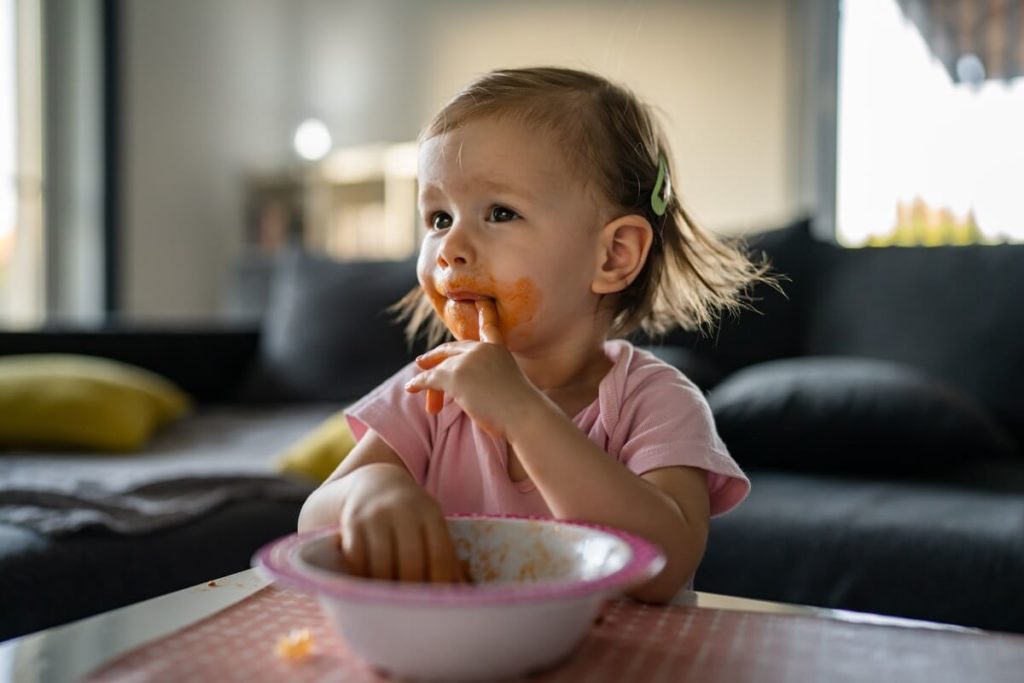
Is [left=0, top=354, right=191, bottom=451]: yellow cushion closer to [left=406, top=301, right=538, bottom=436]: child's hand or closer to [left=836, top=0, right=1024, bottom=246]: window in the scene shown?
[left=406, top=301, right=538, bottom=436]: child's hand

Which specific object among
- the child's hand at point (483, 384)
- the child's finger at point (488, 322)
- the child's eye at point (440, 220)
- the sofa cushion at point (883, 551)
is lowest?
the sofa cushion at point (883, 551)

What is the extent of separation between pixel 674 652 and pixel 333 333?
7.29 feet

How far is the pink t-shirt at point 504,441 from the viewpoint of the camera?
0.81 m

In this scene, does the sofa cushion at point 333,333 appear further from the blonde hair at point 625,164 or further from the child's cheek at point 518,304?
the child's cheek at point 518,304

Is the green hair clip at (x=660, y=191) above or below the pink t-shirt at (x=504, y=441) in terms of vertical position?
above

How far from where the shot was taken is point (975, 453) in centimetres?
181

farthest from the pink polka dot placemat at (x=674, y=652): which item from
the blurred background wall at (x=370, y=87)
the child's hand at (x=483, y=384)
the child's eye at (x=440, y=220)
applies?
the blurred background wall at (x=370, y=87)

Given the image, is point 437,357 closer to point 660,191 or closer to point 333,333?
point 660,191

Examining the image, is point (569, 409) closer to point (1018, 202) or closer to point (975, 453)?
point (975, 453)

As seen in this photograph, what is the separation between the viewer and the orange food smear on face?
819 mm

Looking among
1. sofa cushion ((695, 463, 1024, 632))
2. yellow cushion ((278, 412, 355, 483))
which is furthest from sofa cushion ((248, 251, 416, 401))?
sofa cushion ((695, 463, 1024, 632))

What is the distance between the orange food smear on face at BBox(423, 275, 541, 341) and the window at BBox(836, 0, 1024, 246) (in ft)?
9.89

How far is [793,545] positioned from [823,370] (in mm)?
390

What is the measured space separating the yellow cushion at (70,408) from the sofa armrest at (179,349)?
0.38m
